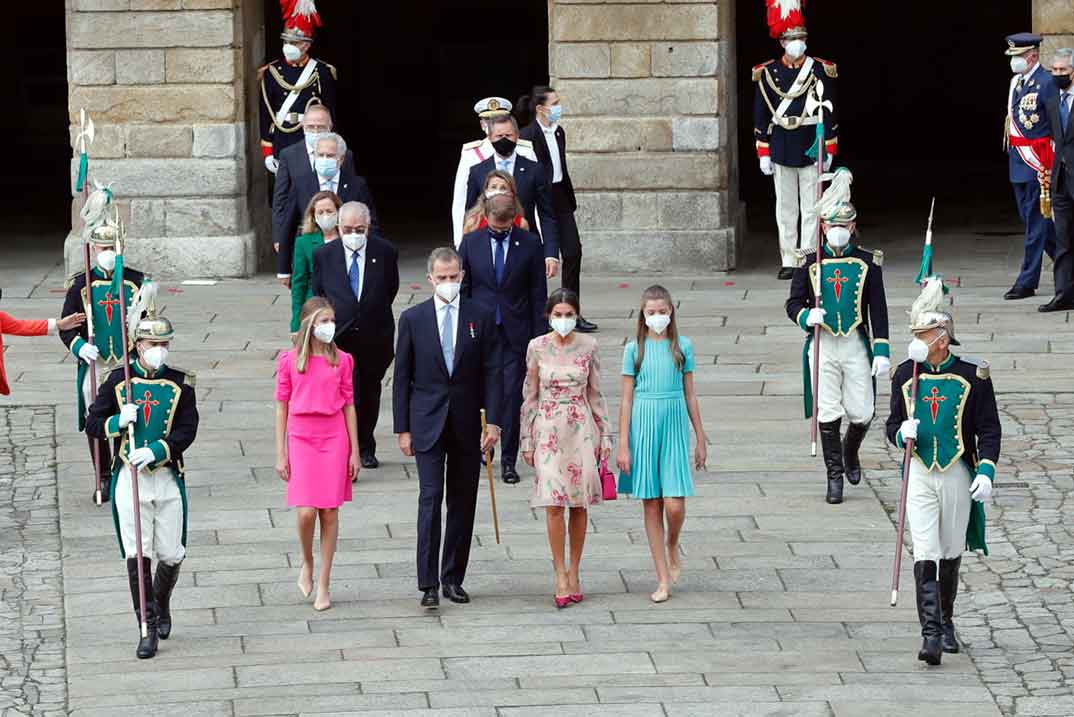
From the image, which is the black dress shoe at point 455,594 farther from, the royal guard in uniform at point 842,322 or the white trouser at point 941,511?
the royal guard in uniform at point 842,322

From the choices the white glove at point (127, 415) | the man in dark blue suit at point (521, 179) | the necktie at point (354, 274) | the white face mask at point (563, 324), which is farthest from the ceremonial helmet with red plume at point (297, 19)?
the white glove at point (127, 415)

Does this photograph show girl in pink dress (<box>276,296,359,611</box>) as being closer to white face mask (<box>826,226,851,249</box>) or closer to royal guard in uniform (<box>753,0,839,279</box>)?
white face mask (<box>826,226,851,249</box>)

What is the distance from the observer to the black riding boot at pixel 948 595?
977 cm

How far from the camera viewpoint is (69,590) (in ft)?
35.9

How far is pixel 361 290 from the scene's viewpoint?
1273 cm

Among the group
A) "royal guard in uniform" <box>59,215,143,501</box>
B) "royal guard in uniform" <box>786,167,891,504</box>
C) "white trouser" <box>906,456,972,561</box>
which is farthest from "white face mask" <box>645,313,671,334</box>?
"royal guard in uniform" <box>59,215,143,501</box>

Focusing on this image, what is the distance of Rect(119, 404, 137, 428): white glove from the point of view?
32.5 feet

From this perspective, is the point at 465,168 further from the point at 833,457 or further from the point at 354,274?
the point at 833,457

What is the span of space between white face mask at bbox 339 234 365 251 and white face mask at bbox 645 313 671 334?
8.03 ft

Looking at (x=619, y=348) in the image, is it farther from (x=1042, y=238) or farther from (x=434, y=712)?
(x=434, y=712)

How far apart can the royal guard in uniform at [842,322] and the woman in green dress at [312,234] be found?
261 cm

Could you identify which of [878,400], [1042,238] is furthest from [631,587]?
[1042,238]

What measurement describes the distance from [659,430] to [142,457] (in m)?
2.38

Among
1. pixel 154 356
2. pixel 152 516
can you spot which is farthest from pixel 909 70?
pixel 152 516
